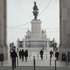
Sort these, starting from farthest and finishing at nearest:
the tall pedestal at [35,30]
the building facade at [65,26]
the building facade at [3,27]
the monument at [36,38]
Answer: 1. the tall pedestal at [35,30]
2. the monument at [36,38]
3. the building facade at [3,27]
4. the building facade at [65,26]

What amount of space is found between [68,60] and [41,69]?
8.55m

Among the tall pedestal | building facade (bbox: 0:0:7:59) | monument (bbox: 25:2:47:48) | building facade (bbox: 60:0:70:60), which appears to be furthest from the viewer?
the tall pedestal

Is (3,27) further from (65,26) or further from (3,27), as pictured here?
(65,26)

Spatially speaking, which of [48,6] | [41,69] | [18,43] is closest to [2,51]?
[41,69]

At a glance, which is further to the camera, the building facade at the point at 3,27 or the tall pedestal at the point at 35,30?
the tall pedestal at the point at 35,30

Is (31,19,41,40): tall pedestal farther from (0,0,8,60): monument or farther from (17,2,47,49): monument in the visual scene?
(0,0,8,60): monument

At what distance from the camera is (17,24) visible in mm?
82500

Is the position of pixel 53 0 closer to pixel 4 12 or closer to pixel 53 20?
pixel 53 20

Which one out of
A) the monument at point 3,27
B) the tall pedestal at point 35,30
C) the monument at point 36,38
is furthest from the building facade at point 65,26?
the tall pedestal at point 35,30

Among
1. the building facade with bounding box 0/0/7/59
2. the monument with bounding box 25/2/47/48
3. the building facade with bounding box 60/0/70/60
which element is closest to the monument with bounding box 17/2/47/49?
the monument with bounding box 25/2/47/48

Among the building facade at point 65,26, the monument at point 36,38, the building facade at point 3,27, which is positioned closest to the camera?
the building facade at point 65,26

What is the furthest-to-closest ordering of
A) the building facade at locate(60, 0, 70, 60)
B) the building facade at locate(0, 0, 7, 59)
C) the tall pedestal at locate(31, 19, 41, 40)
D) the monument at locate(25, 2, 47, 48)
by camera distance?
the tall pedestal at locate(31, 19, 41, 40) < the monument at locate(25, 2, 47, 48) < the building facade at locate(0, 0, 7, 59) < the building facade at locate(60, 0, 70, 60)

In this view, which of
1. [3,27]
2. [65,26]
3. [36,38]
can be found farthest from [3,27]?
[36,38]

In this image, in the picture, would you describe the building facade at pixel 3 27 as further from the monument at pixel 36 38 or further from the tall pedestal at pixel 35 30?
the tall pedestal at pixel 35 30
